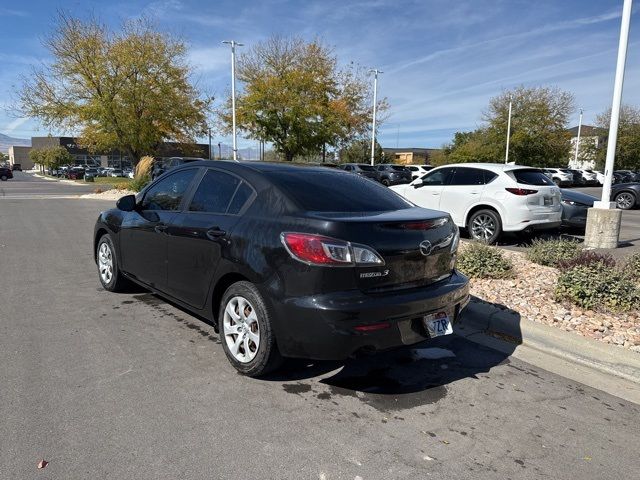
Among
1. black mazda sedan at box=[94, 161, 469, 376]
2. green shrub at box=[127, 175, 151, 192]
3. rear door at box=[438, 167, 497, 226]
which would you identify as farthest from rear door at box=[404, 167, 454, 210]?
green shrub at box=[127, 175, 151, 192]

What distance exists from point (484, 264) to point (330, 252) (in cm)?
376

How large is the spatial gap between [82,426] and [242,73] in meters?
35.1

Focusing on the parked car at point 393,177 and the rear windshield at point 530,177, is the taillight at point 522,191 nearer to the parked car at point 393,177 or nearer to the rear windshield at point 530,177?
the rear windshield at point 530,177

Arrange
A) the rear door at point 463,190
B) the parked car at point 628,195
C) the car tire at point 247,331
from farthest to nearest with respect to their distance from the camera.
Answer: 1. the parked car at point 628,195
2. the rear door at point 463,190
3. the car tire at point 247,331

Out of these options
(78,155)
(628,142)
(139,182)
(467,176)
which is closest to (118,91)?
(139,182)

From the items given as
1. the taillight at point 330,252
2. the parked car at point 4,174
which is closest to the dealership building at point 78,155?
the parked car at point 4,174

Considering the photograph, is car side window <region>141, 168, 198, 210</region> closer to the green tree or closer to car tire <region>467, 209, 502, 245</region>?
car tire <region>467, 209, 502, 245</region>

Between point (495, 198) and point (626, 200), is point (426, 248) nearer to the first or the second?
point (495, 198)

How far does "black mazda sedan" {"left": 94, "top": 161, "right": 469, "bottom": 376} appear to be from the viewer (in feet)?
10.2

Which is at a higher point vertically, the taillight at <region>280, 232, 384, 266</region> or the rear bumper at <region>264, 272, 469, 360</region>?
the taillight at <region>280, 232, 384, 266</region>

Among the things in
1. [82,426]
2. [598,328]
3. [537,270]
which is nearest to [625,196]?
[537,270]

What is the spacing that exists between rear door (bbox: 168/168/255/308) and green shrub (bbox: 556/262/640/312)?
3.61 m

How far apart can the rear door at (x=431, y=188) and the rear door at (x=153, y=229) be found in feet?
21.7

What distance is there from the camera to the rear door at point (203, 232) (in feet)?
12.5
